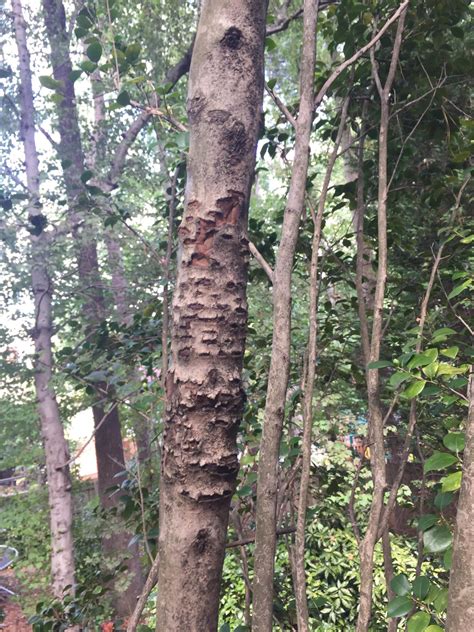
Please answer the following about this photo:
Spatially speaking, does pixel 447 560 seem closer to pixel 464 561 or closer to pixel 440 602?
pixel 440 602

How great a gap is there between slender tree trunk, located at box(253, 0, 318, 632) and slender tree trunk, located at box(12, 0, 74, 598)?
3212 millimetres

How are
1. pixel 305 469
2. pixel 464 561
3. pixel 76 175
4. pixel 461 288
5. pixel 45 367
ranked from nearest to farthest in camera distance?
1. pixel 464 561
2. pixel 305 469
3. pixel 461 288
4. pixel 45 367
5. pixel 76 175

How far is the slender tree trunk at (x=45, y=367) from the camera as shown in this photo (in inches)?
148

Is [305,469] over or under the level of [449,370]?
under

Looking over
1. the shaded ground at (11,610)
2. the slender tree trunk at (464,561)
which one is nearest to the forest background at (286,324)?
the slender tree trunk at (464,561)

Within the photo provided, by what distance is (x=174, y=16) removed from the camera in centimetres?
459

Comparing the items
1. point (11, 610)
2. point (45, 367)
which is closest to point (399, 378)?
point (45, 367)

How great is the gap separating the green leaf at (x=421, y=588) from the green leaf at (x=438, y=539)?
65 millimetres

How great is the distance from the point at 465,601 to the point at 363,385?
1.57 meters

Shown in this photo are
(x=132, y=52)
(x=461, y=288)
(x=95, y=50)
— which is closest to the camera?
(x=461, y=288)

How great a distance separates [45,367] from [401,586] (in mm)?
3768

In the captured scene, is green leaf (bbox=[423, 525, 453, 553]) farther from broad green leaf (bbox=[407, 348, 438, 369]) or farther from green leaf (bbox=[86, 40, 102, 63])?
green leaf (bbox=[86, 40, 102, 63])

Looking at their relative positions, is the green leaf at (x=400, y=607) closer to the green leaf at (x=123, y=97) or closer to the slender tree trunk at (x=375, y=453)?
the slender tree trunk at (x=375, y=453)

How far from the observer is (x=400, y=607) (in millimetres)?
876
